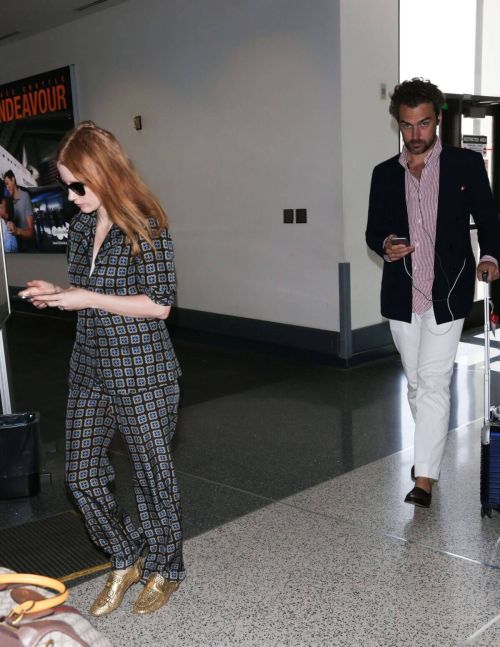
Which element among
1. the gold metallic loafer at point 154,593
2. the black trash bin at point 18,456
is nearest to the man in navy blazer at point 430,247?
the gold metallic loafer at point 154,593

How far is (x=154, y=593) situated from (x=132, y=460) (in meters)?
0.49

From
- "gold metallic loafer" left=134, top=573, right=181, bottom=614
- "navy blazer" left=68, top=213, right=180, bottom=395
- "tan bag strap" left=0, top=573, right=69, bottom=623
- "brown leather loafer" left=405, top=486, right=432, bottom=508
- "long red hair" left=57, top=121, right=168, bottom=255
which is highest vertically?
"long red hair" left=57, top=121, right=168, bottom=255

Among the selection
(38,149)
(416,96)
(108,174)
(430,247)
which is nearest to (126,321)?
(108,174)

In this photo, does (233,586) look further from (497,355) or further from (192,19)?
(192,19)

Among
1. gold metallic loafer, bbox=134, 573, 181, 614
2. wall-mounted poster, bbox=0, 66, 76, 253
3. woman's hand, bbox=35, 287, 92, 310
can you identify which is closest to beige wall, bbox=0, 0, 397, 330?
wall-mounted poster, bbox=0, 66, 76, 253

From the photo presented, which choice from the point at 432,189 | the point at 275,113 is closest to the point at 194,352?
the point at 275,113

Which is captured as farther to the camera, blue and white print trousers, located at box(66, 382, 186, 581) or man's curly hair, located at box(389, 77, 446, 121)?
man's curly hair, located at box(389, 77, 446, 121)

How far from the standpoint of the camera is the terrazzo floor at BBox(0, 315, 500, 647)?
2615mm

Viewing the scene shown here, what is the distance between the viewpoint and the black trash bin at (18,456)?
3924 millimetres

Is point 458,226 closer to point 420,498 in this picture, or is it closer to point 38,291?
point 420,498

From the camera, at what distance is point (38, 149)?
10.1 m

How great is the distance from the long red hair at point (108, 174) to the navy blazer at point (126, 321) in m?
0.05

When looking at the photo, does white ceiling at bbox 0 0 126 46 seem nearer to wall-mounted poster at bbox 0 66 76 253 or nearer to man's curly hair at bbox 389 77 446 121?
wall-mounted poster at bbox 0 66 76 253

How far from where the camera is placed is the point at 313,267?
268 inches
